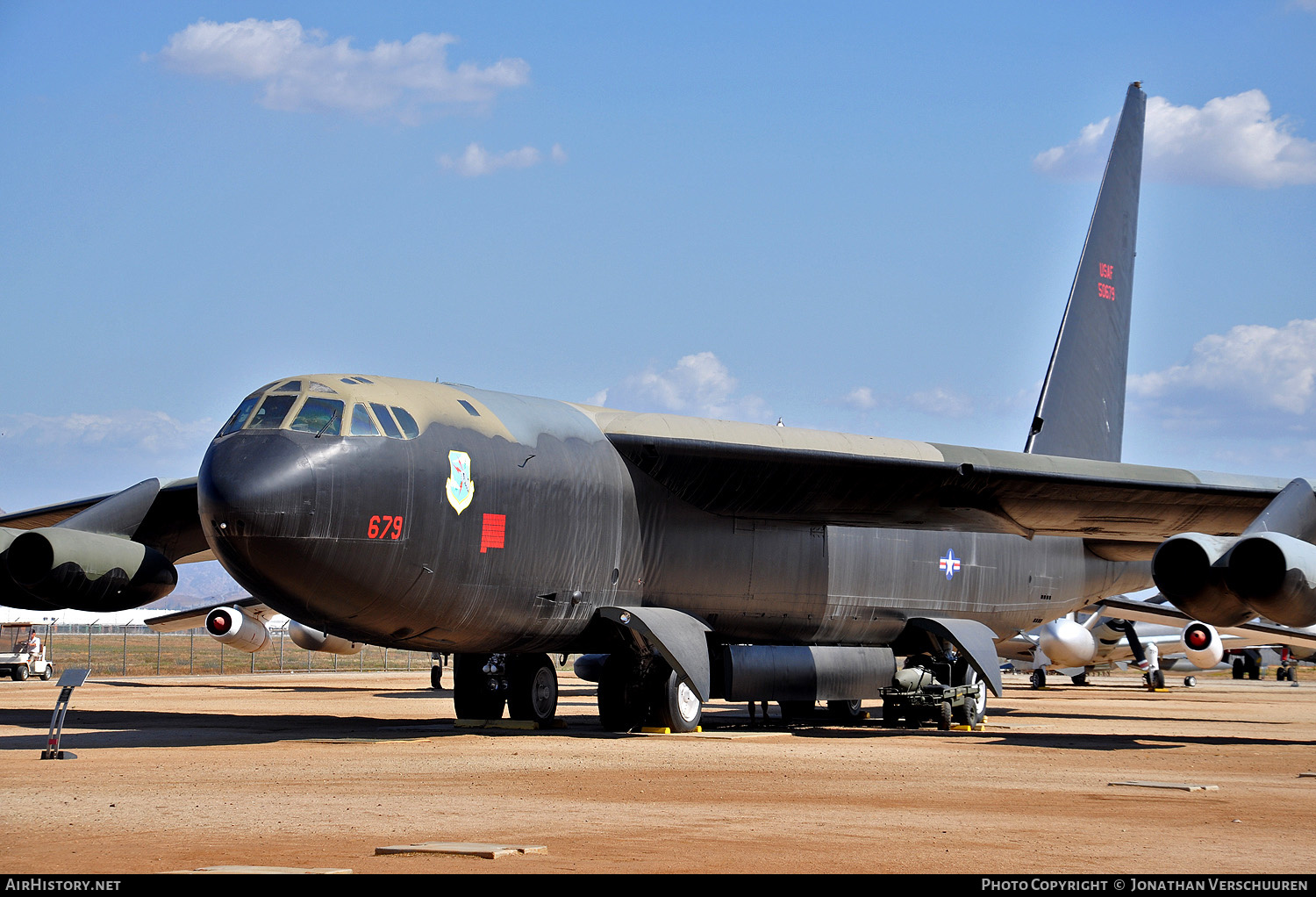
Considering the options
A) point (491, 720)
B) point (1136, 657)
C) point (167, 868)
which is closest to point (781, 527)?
point (491, 720)

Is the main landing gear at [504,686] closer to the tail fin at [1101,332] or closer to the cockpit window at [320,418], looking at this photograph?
the cockpit window at [320,418]

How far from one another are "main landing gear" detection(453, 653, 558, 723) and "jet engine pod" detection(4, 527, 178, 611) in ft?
14.4

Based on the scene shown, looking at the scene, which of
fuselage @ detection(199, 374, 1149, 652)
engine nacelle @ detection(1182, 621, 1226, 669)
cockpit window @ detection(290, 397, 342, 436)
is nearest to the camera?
fuselage @ detection(199, 374, 1149, 652)

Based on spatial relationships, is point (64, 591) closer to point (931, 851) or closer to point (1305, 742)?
point (931, 851)

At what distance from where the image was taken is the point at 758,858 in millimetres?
7684

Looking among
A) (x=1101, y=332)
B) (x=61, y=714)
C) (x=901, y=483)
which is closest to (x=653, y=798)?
(x=61, y=714)

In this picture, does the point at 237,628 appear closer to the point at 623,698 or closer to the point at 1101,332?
the point at 623,698

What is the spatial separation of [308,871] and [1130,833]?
17.1ft

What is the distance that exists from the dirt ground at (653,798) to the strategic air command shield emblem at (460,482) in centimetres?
283

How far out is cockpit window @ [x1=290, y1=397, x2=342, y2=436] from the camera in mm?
14859

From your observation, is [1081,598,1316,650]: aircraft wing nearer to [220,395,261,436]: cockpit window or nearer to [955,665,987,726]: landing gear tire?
[955,665,987,726]: landing gear tire

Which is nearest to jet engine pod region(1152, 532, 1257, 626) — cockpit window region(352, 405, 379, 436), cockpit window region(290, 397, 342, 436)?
cockpit window region(352, 405, 379, 436)

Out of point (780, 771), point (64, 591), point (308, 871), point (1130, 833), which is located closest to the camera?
point (308, 871)

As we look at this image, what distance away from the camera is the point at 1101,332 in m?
27.3
